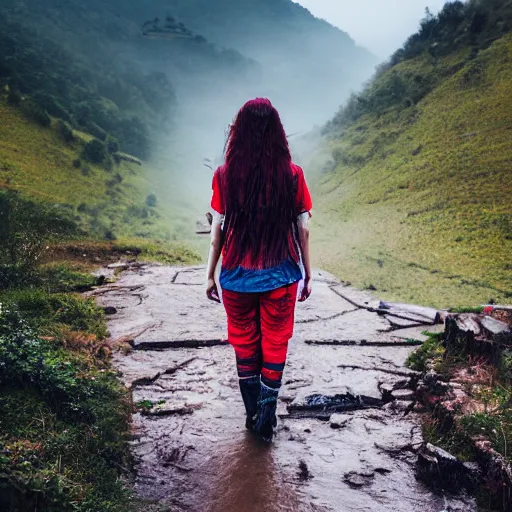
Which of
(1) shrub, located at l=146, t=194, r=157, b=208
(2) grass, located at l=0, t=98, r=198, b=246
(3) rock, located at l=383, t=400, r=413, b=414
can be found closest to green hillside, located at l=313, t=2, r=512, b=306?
(3) rock, located at l=383, t=400, r=413, b=414

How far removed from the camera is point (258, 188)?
2.57 meters

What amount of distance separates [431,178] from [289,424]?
456 inches

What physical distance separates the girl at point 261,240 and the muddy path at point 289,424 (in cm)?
35

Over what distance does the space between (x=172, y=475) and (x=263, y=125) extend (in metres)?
2.00

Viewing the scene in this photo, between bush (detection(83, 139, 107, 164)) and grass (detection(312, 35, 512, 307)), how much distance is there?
11941mm

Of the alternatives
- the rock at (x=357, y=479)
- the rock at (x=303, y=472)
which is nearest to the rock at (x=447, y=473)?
the rock at (x=357, y=479)

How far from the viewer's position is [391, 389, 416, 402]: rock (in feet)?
10.8

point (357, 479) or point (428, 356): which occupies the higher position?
point (428, 356)

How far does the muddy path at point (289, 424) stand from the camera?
2256mm

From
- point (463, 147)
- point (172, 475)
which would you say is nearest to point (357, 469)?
point (172, 475)

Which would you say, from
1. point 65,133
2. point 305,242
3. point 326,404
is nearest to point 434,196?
point 326,404

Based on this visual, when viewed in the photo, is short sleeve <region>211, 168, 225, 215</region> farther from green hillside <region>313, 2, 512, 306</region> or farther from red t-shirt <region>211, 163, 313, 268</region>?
green hillside <region>313, 2, 512, 306</region>

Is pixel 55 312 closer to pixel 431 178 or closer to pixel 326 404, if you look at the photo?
pixel 326 404

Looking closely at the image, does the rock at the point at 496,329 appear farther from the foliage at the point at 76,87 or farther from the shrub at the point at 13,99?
the shrub at the point at 13,99
